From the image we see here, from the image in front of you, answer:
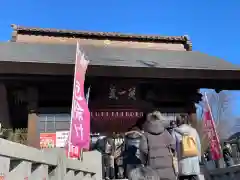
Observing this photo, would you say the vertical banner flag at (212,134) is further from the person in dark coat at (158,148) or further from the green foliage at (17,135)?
the green foliage at (17,135)

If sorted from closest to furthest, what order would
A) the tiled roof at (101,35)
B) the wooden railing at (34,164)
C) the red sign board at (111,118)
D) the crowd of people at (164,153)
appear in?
the wooden railing at (34,164), the crowd of people at (164,153), the red sign board at (111,118), the tiled roof at (101,35)

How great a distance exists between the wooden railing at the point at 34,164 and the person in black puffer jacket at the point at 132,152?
2087 mm

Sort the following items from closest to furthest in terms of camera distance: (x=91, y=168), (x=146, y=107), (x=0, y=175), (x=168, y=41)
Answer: (x=0, y=175) → (x=91, y=168) → (x=146, y=107) → (x=168, y=41)

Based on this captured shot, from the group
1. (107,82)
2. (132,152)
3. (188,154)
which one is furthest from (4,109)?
(188,154)

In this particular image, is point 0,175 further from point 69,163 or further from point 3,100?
point 3,100

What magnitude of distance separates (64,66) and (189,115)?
3708mm

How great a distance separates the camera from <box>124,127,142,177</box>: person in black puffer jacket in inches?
244

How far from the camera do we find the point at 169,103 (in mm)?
8703

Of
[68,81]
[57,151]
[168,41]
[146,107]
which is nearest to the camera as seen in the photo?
[57,151]

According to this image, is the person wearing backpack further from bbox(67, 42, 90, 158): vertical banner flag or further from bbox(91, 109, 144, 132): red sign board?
bbox(91, 109, 144, 132): red sign board

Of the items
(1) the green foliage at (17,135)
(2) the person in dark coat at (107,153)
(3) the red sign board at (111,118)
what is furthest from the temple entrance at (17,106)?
(2) the person in dark coat at (107,153)

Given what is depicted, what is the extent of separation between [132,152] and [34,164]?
4.03 metres

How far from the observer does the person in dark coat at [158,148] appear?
520cm

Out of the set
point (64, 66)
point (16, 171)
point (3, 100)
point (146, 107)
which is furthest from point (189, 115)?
point (16, 171)
